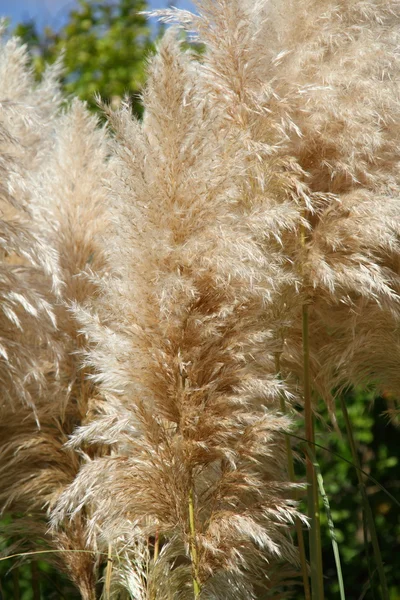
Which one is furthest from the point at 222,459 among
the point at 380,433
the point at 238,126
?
the point at 380,433

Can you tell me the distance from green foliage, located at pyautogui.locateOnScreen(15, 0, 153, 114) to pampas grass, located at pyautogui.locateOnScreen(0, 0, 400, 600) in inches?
104

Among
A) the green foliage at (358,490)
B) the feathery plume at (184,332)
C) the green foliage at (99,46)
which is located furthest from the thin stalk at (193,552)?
the green foliage at (99,46)

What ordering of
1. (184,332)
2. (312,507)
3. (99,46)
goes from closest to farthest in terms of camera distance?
1. (184,332)
2. (312,507)
3. (99,46)

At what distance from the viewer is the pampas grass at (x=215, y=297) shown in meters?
1.73

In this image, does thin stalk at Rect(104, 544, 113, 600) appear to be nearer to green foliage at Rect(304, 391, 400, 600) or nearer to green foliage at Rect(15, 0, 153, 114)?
green foliage at Rect(304, 391, 400, 600)

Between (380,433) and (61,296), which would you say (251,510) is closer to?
(61,296)

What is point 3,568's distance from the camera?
140 inches

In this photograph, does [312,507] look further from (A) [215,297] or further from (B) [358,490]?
(B) [358,490]

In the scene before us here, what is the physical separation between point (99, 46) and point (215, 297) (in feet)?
12.8

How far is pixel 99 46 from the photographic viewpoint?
207 inches

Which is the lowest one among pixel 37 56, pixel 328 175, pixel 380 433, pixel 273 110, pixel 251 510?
pixel 380 433

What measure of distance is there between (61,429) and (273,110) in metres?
1.10

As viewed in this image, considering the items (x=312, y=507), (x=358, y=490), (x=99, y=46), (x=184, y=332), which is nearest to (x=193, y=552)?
(x=312, y=507)

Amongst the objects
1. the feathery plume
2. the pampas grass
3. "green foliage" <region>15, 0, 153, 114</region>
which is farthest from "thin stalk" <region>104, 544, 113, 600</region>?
"green foliage" <region>15, 0, 153, 114</region>
